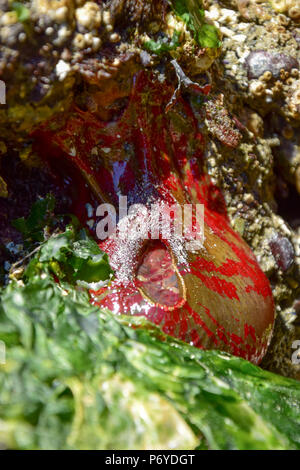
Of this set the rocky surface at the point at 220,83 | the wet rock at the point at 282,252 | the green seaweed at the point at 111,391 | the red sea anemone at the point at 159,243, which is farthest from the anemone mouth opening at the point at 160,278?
the wet rock at the point at 282,252

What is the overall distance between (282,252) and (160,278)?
3.58 feet

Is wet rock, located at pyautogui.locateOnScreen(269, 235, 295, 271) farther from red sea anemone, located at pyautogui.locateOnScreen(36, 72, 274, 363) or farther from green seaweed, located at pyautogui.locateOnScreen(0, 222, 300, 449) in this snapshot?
green seaweed, located at pyautogui.locateOnScreen(0, 222, 300, 449)

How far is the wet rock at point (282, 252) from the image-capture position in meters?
2.71

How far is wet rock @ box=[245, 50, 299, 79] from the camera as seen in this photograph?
8.70 ft

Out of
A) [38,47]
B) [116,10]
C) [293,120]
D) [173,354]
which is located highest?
[116,10]

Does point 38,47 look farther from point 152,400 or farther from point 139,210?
point 152,400

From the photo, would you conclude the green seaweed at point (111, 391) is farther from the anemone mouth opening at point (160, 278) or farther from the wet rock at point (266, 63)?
the wet rock at point (266, 63)

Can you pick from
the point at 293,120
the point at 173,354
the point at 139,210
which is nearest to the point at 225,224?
the point at 139,210

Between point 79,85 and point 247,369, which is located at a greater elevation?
point 79,85

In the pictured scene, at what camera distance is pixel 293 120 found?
280cm

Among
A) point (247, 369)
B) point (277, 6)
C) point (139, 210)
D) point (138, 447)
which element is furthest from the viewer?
point (277, 6)

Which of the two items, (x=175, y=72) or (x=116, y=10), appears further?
(x=175, y=72)

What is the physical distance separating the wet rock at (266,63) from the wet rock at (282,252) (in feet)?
3.29

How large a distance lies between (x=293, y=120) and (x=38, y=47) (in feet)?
5.80
